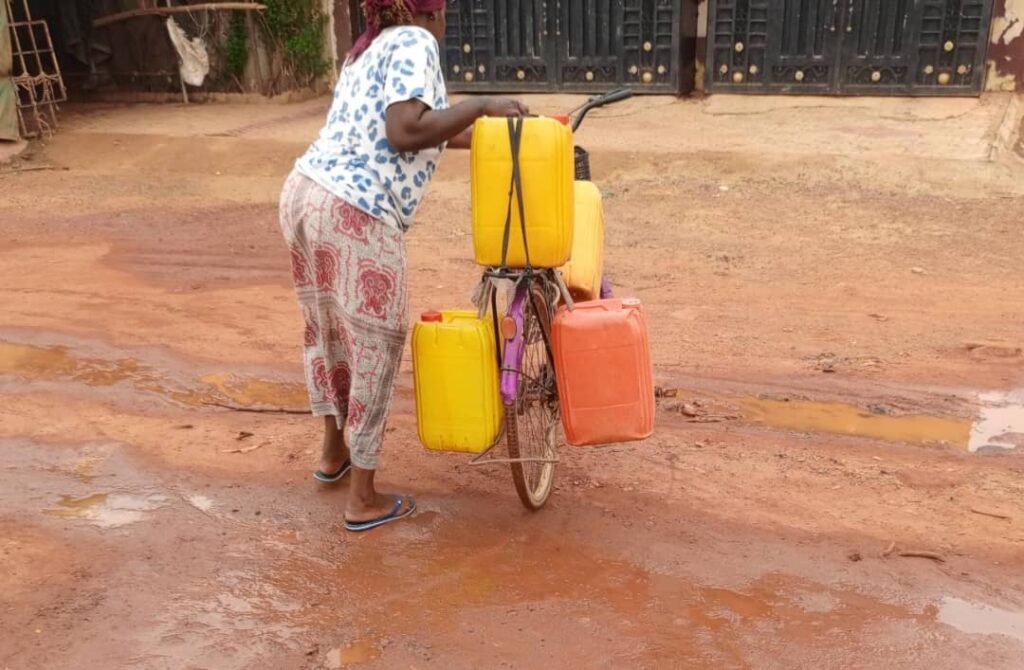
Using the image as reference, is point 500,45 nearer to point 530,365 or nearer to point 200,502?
point 530,365

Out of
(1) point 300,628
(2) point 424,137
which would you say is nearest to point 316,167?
(2) point 424,137

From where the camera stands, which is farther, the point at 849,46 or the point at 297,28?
the point at 297,28

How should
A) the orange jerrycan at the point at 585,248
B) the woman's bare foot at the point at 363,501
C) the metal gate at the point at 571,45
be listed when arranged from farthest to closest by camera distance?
the metal gate at the point at 571,45 < the orange jerrycan at the point at 585,248 < the woman's bare foot at the point at 363,501

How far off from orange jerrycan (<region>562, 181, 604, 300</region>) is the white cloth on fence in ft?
28.3

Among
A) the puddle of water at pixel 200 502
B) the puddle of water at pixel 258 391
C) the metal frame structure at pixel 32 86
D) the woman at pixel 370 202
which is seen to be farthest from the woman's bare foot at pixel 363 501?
the metal frame structure at pixel 32 86

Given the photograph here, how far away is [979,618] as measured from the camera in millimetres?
2875

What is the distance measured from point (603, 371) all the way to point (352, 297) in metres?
0.83

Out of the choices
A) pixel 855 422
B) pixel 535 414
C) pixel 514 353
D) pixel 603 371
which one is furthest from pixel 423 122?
pixel 855 422

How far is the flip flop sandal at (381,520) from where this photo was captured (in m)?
3.46

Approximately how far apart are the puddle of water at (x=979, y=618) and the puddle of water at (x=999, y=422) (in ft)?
3.54

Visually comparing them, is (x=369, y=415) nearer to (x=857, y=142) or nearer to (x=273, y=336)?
(x=273, y=336)

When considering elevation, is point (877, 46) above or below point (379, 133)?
below

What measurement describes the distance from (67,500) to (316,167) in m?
1.66

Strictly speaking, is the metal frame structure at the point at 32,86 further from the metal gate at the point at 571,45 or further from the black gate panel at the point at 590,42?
the black gate panel at the point at 590,42
